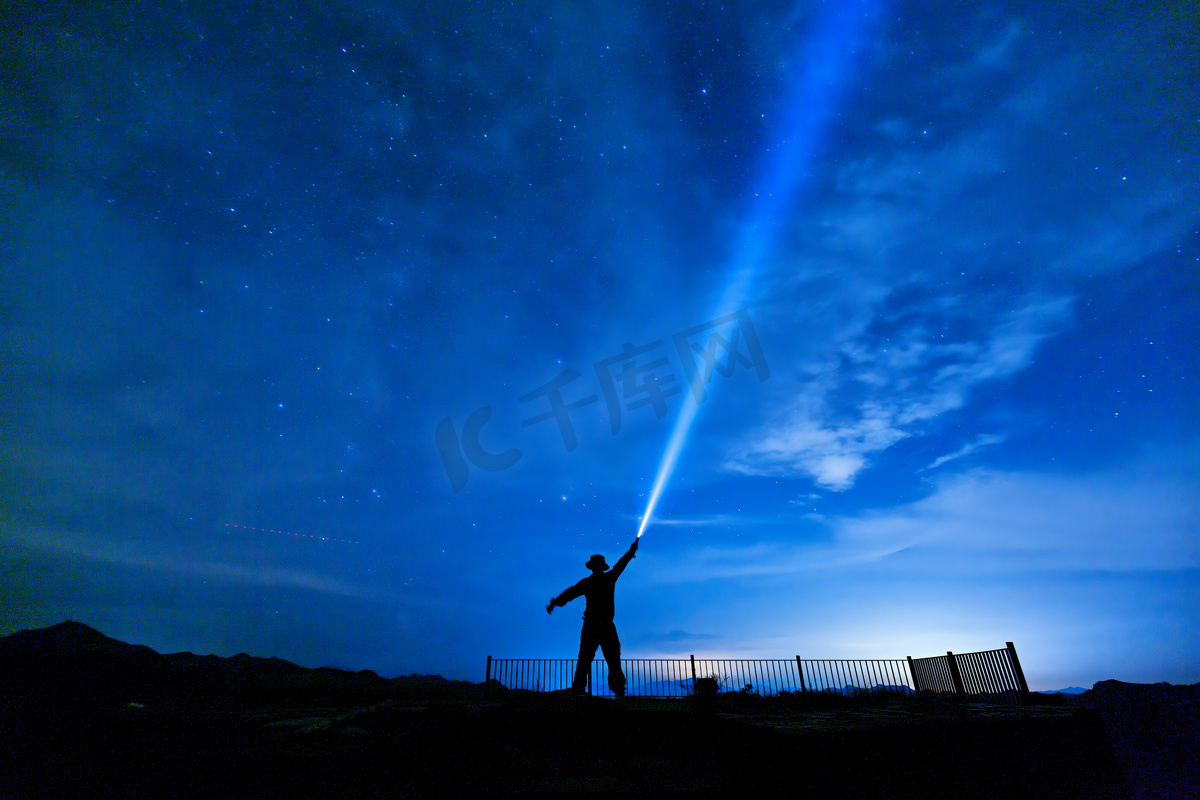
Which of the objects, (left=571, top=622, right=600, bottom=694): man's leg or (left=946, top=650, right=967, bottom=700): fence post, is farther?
(left=946, top=650, right=967, bottom=700): fence post

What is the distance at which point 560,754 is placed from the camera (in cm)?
547

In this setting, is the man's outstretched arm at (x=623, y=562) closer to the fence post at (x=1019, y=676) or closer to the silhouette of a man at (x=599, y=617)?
the silhouette of a man at (x=599, y=617)

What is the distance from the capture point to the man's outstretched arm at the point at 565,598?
8.88 meters

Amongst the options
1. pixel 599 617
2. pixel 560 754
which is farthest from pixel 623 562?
pixel 560 754

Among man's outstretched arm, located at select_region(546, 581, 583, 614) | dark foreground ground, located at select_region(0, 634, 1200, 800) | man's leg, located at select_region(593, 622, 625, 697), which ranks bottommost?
dark foreground ground, located at select_region(0, 634, 1200, 800)

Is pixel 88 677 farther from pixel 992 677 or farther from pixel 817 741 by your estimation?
pixel 992 677

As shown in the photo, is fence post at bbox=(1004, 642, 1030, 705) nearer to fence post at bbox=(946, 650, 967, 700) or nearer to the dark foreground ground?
fence post at bbox=(946, 650, 967, 700)

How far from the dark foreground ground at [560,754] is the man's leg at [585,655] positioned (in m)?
1.95

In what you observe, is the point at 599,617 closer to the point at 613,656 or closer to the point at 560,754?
the point at 613,656

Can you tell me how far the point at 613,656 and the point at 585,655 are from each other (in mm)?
539

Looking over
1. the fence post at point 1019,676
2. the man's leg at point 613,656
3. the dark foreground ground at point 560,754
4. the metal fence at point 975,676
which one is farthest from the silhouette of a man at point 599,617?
the fence post at point 1019,676

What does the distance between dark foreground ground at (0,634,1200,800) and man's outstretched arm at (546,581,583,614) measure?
7.68ft

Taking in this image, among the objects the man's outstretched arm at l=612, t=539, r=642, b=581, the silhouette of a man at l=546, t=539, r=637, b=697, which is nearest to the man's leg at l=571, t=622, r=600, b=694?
the silhouette of a man at l=546, t=539, r=637, b=697

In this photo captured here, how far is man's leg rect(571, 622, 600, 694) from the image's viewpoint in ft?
27.2
